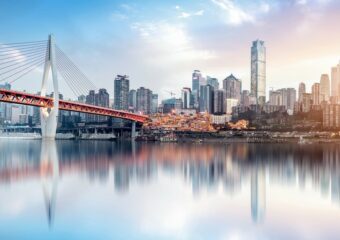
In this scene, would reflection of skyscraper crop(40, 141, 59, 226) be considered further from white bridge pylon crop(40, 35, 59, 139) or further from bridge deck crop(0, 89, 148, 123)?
white bridge pylon crop(40, 35, 59, 139)

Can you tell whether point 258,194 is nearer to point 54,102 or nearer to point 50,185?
point 50,185

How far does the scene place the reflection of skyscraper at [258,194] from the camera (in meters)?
6.28

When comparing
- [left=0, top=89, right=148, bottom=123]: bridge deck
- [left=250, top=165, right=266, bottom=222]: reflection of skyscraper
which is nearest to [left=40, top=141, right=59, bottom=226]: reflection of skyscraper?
[left=250, top=165, right=266, bottom=222]: reflection of skyscraper

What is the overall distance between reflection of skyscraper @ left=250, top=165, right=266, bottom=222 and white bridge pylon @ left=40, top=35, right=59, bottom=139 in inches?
678

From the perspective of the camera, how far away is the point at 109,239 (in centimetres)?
493

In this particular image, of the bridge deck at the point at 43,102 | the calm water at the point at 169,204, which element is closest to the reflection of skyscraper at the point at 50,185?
the calm water at the point at 169,204

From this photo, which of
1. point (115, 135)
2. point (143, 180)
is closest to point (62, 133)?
point (115, 135)

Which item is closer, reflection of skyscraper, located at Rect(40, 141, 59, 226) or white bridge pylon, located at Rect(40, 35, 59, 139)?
reflection of skyscraper, located at Rect(40, 141, 59, 226)

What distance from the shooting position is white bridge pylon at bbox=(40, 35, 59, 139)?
25.8 meters

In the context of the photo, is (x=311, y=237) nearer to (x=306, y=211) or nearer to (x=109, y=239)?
(x=306, y=211)

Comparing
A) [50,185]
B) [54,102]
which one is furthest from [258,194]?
[54,102]

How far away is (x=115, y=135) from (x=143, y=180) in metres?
40.6

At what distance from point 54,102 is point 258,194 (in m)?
20.2

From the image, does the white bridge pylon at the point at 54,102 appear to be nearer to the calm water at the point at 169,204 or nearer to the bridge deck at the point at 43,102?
the bridge deck at the point at 43,102
